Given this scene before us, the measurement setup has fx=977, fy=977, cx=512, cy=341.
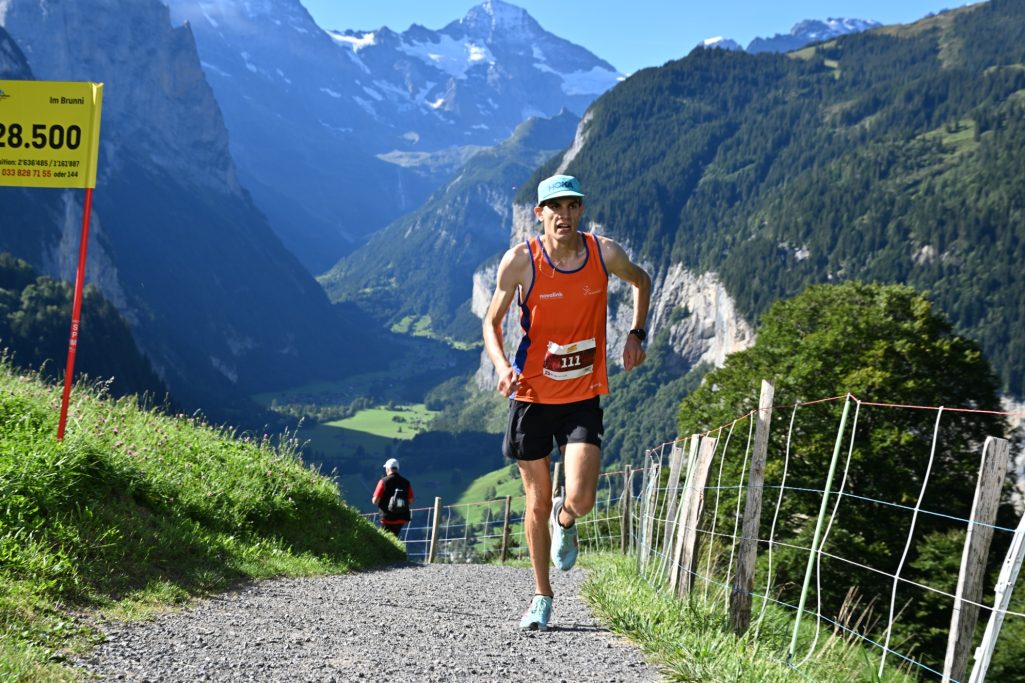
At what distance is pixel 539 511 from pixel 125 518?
11.0ft

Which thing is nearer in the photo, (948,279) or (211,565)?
(211,565)

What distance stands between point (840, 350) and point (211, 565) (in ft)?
96.2

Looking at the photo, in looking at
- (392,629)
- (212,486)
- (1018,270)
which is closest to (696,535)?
(392,629)

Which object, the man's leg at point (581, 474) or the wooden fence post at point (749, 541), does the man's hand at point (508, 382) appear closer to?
the man's leg at point (581, 474)

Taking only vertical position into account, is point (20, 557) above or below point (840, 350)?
below

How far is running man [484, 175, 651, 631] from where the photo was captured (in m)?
6.00

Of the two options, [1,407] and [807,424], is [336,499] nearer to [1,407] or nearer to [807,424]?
[1,407]

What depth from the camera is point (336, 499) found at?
13867 millimetres

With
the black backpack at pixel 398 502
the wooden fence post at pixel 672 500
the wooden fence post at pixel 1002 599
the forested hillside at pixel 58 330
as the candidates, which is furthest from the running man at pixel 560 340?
the forested hillside at pixel 58 330

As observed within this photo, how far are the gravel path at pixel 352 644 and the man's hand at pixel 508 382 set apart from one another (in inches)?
61.4

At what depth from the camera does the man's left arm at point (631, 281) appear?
246 inches

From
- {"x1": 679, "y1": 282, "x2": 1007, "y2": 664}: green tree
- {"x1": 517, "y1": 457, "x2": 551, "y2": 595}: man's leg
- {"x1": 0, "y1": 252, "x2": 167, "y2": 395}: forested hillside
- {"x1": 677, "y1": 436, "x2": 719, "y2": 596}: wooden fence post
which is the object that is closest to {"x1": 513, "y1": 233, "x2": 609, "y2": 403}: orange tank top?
{"x1": 517, "y1": 457, "x2": 551, "y2": 595}: man's leg

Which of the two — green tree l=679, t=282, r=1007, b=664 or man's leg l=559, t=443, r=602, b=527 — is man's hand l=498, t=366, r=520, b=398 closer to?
man's leg l=559, t=443, r=602, b=527

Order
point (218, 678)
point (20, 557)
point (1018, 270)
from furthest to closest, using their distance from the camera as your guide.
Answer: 1. point (1018, 270)
2. point (20, 557)
3. point (218, 678)
